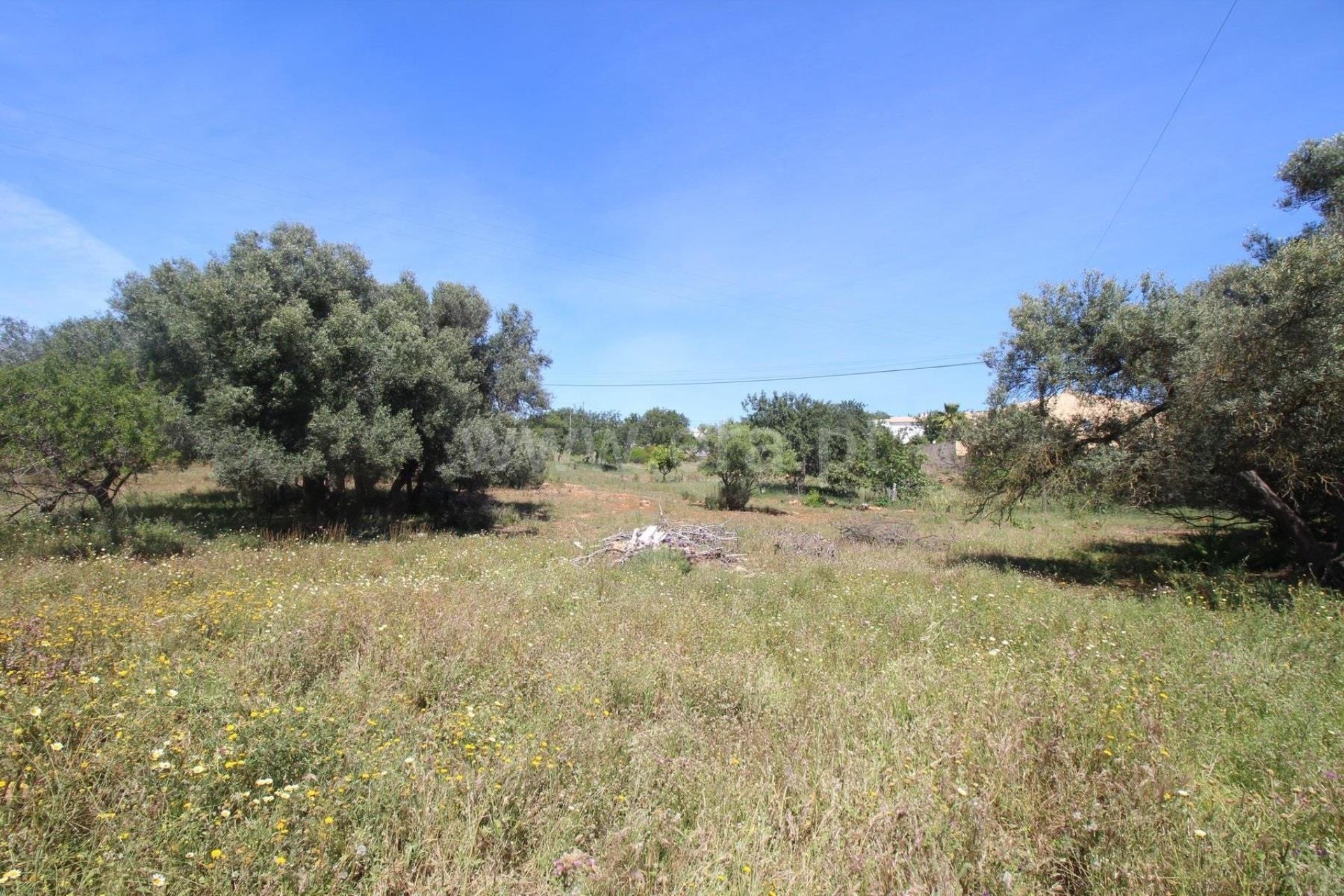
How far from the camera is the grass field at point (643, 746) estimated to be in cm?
273

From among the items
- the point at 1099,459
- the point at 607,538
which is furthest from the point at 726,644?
the point at 1099,459

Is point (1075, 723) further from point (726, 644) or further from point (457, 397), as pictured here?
point (457, 397)

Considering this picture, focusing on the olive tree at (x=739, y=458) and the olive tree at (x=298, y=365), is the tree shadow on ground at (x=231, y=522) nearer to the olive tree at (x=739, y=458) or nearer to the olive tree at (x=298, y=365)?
the olive tree at (x=298, y=365)

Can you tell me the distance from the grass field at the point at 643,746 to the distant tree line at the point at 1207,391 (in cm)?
306

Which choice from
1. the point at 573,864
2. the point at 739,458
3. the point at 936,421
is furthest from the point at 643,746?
the point at 936,421

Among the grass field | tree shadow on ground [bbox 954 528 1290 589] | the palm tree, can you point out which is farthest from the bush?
the palm tree

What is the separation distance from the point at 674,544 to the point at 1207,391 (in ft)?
32.7

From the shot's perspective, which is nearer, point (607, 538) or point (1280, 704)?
point (1280, 704)

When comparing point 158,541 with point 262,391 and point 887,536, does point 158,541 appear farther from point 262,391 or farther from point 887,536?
point 887,536

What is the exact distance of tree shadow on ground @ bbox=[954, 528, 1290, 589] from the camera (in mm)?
Answer: 11531

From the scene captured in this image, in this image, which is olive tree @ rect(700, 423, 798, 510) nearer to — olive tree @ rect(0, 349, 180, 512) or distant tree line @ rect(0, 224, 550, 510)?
distant tree line @ rect(0, 224, 550, 510)

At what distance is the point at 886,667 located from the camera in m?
5.51

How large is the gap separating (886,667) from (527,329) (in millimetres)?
18481

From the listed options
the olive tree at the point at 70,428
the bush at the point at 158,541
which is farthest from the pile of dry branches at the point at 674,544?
the olive tree at the point at 70,428
